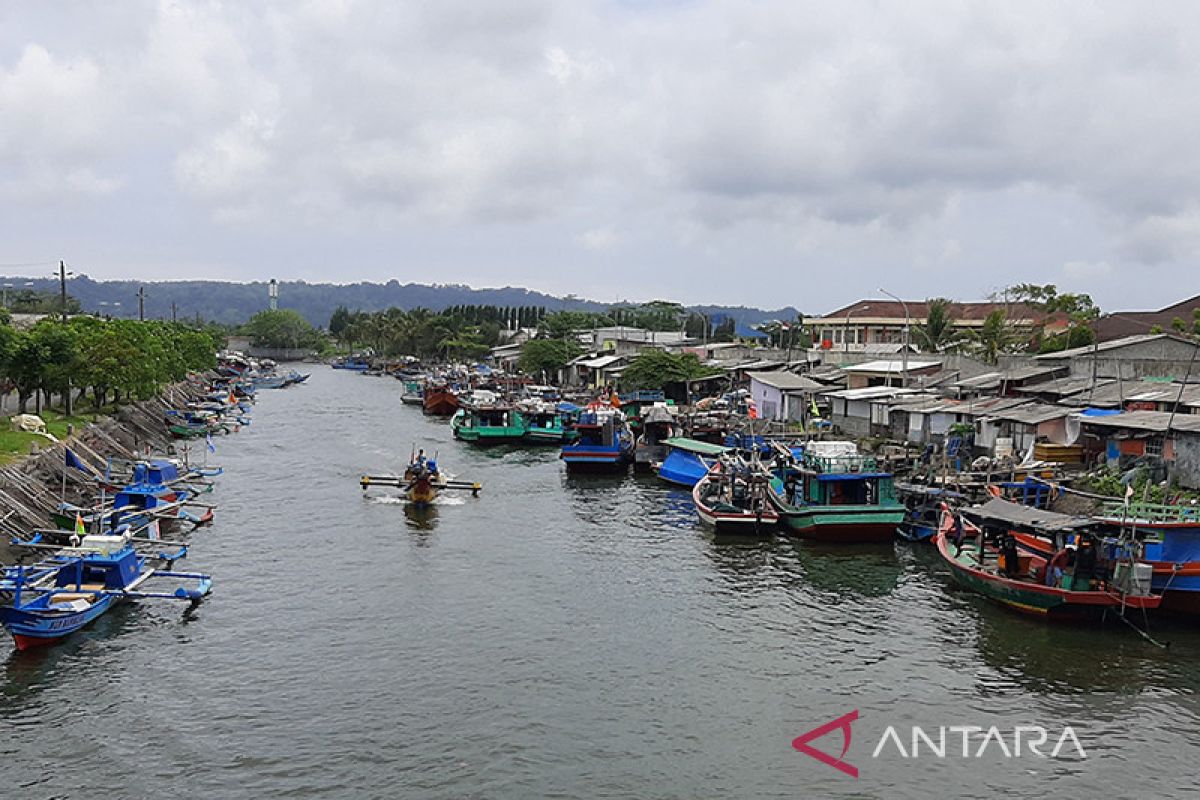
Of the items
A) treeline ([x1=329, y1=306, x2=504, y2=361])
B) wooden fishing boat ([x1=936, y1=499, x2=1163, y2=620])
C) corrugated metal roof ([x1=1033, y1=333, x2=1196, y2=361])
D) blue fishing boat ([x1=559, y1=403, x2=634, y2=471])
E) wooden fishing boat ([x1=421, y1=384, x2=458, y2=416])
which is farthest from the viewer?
treeline ([x1=329, y1=306, x2=504, y2=361])

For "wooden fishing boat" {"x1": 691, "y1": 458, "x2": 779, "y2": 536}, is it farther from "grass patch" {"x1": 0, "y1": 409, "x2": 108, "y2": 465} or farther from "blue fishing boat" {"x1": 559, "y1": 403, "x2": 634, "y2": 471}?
"grass patch" {"x1": 0, "y1": 409, "x2": 108, "y2": 465}

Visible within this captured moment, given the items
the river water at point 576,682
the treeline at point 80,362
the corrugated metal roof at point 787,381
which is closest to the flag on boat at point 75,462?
the treeline at point 80,362

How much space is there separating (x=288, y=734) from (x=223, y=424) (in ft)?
185

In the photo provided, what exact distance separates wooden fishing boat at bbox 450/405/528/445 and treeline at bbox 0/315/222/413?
780 inches

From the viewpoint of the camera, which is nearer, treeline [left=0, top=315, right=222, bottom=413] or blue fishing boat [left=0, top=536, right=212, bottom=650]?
blue fishing boat [left=0, top=536, right=212, bottom=650]

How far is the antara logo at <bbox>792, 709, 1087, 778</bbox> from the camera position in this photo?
18.8 m

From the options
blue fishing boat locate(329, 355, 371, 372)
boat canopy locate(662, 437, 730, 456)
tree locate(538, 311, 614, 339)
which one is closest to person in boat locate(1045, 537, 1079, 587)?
boat canopy locate(662, 437, 730, 456)

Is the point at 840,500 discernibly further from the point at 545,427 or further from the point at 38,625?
the point at 545,427

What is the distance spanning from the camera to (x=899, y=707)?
20812mm

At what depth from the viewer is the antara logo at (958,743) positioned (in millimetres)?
18797

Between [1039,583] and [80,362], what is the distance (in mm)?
47253

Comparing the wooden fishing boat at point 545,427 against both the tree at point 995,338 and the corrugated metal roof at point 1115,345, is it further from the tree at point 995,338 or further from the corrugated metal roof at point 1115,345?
the corrugated metal roof at point 1115,345

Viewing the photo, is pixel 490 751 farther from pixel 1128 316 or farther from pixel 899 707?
pixel 1128 316

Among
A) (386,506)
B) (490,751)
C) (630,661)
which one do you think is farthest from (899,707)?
(386,506)
